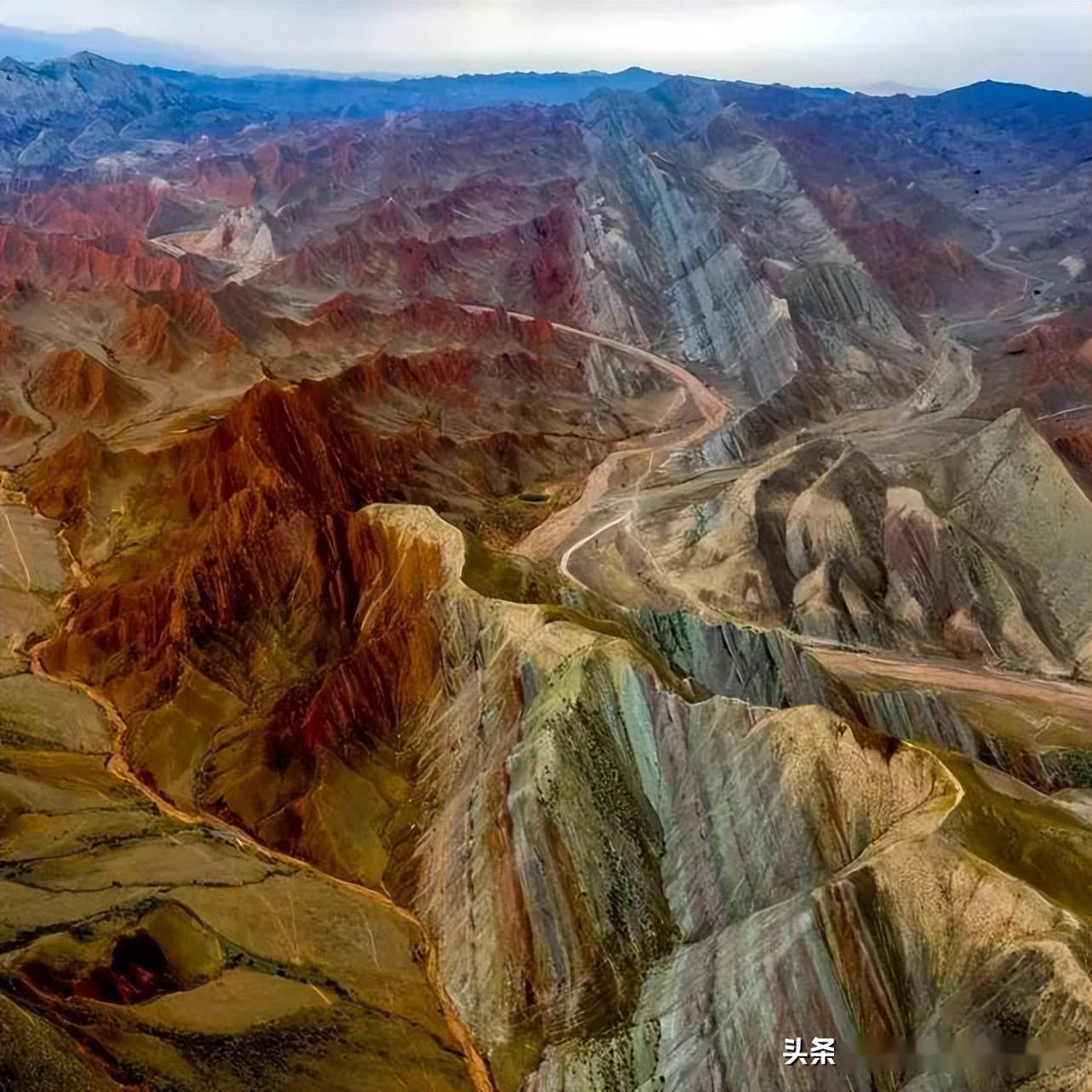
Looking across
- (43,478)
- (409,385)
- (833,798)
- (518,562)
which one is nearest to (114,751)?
(518,562)

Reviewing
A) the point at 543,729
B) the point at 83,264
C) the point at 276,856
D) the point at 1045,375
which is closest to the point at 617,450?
the point at 1045,375

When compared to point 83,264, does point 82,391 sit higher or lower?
lower

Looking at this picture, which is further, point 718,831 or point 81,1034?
point 718,831

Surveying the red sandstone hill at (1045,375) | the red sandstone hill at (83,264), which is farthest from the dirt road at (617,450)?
the red sandstone hill at (83,264)

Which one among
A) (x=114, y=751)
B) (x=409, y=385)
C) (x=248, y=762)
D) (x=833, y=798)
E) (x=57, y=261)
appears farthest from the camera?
(x=57, y=261)

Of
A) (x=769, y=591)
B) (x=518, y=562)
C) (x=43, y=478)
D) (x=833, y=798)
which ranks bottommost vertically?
(x=43, y=478)

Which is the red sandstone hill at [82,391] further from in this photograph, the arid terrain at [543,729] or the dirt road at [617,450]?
the dirt road at [617,450]

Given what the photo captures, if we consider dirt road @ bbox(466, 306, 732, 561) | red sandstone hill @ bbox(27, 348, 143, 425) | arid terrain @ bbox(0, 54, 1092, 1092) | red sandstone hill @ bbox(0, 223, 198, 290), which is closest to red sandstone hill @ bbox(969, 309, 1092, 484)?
arid terrain @ bbox(0, 54, 1092, 1092)

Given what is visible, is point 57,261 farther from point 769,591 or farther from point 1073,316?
point 1073,316

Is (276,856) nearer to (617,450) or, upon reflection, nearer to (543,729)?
(543,729)
